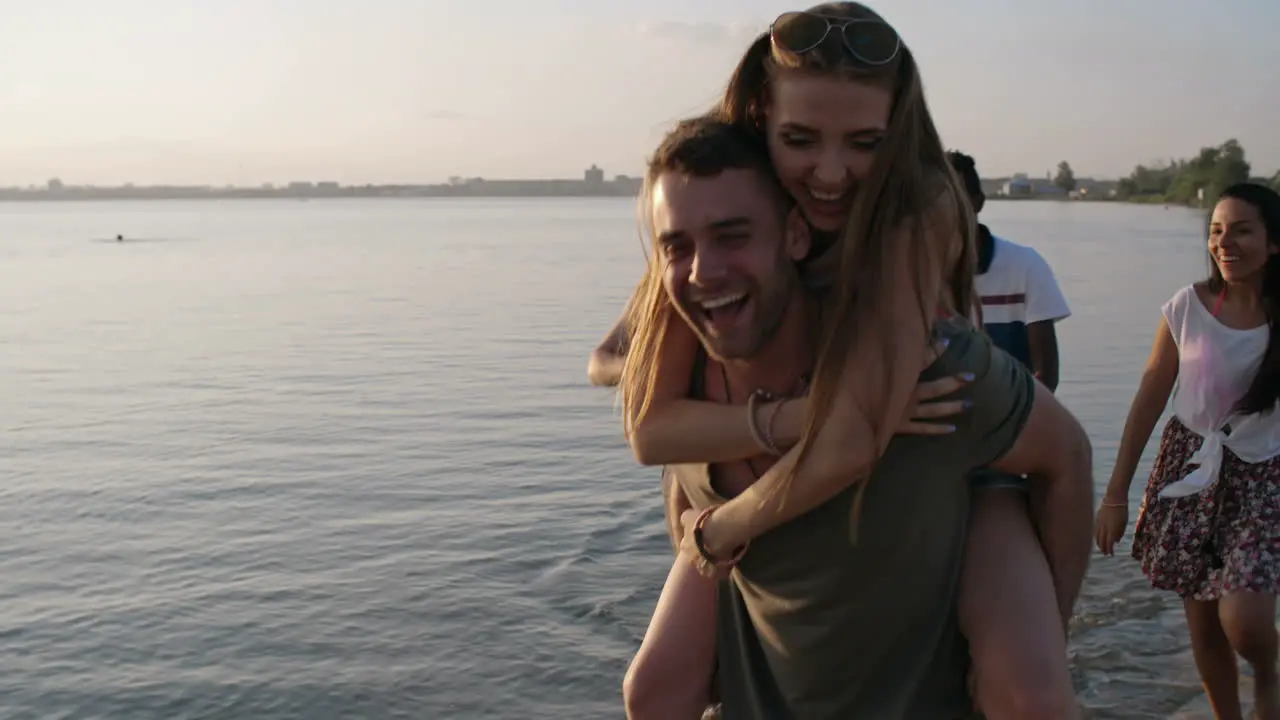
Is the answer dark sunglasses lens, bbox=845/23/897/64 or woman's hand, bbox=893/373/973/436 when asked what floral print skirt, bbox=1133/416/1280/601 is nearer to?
woman's hand, bbox=893/373/973/436

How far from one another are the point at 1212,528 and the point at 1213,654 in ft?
2.05

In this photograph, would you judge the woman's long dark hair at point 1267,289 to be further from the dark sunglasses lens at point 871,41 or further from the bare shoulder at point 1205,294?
the dark sunglasses lens at point 871,41

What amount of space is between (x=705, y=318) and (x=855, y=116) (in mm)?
575

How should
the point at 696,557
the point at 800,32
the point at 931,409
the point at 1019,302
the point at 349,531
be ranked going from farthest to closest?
the point at 349,531, the point at 1019,302, the point at 696,557, the point at 800,32, the point at 931,409

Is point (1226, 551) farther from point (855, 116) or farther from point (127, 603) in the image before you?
point (127, 603)

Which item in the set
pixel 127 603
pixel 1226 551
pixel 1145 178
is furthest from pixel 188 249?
pixel 1145 178

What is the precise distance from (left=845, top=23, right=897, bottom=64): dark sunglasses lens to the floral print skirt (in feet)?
10.5

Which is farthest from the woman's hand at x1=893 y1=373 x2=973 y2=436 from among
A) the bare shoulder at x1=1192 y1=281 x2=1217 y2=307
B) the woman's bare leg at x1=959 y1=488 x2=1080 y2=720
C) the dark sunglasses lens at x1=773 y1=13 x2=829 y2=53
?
the bare shoulder at x1=1192 y1=281 x2=1217 y2=307

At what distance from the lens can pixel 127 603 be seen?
28.3 feet

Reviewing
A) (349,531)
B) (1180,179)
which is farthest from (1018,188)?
(349,531)

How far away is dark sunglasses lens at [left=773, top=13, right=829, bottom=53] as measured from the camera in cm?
301

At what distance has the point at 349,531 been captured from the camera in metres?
10.3

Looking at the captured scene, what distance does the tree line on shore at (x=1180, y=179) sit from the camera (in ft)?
299

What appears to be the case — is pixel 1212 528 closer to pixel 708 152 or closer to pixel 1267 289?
pixel 1267 289
